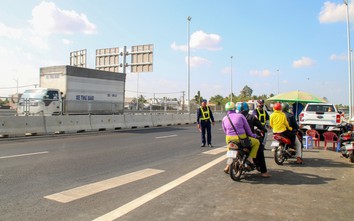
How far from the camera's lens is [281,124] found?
823cm

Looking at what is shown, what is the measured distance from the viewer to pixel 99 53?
34.7m

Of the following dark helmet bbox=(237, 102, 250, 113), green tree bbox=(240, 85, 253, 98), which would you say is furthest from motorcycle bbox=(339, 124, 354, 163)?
green tree bbox=(240, 85, 253, 98)

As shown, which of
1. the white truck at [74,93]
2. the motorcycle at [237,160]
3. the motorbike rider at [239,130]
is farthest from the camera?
the white truck at [74,93]

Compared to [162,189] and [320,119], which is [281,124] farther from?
[320,119]

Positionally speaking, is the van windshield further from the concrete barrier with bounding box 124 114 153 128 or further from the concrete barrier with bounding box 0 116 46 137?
the concrete barrier with bounding box 124 114 153 128

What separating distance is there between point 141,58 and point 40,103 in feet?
50.8

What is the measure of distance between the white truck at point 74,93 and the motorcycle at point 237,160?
14461 mm

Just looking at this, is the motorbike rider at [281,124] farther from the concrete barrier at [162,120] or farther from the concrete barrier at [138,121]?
the concrete barrier at [162,120]

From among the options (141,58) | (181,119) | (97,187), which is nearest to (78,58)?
(141,58)

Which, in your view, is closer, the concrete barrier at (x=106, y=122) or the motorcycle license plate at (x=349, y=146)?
the motorcycle license plate at (x=349, y=146)

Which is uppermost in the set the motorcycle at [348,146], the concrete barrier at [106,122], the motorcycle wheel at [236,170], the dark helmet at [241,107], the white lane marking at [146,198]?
the dark helmet at [241,107]

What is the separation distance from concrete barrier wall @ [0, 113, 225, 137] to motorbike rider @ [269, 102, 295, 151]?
1184 cm

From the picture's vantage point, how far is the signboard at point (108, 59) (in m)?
33.5

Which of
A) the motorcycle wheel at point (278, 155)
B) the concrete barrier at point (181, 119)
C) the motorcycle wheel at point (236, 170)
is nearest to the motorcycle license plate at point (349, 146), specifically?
the motorcycle wheel at point (278, 155)
